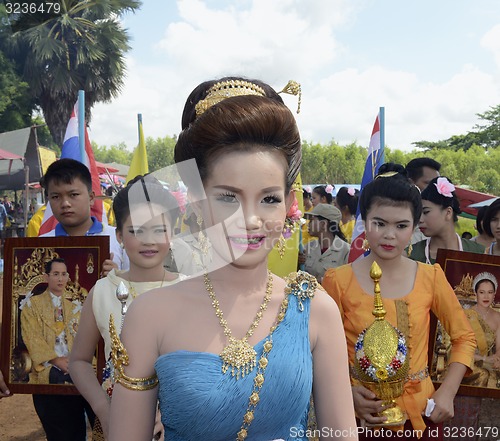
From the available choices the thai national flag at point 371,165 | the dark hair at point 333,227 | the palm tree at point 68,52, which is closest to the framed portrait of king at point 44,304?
the thai national flag at point 371,165

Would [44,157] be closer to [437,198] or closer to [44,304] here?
[44,304]

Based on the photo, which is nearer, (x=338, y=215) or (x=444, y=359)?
(x=444, y=359)

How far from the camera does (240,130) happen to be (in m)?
1.49

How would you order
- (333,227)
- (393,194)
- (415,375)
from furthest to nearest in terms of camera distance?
(333,227)
(393,194)
(415,375)

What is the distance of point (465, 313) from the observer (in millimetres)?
Result: 2891

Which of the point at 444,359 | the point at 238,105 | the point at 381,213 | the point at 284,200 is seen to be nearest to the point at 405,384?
the point at 444,359

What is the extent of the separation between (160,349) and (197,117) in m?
0.68

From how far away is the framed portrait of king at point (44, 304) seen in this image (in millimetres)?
2836

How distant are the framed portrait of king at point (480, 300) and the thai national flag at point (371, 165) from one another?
5.56ft

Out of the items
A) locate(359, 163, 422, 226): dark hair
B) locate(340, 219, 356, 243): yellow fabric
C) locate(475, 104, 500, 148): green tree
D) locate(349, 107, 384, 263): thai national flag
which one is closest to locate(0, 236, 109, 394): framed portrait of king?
locate(359, 163, 422, 226): dark hair

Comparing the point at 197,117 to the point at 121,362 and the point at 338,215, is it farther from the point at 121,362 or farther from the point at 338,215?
the point at 338,215

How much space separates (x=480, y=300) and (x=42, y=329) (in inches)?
93.7

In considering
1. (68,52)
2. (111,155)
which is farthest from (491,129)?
(111,155)

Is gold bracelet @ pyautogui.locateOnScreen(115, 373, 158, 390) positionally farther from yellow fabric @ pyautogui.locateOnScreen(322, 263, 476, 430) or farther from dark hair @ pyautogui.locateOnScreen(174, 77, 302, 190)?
yellow fabric @ pyautogui.locateOnScreen(322, 263, 476, 430)
